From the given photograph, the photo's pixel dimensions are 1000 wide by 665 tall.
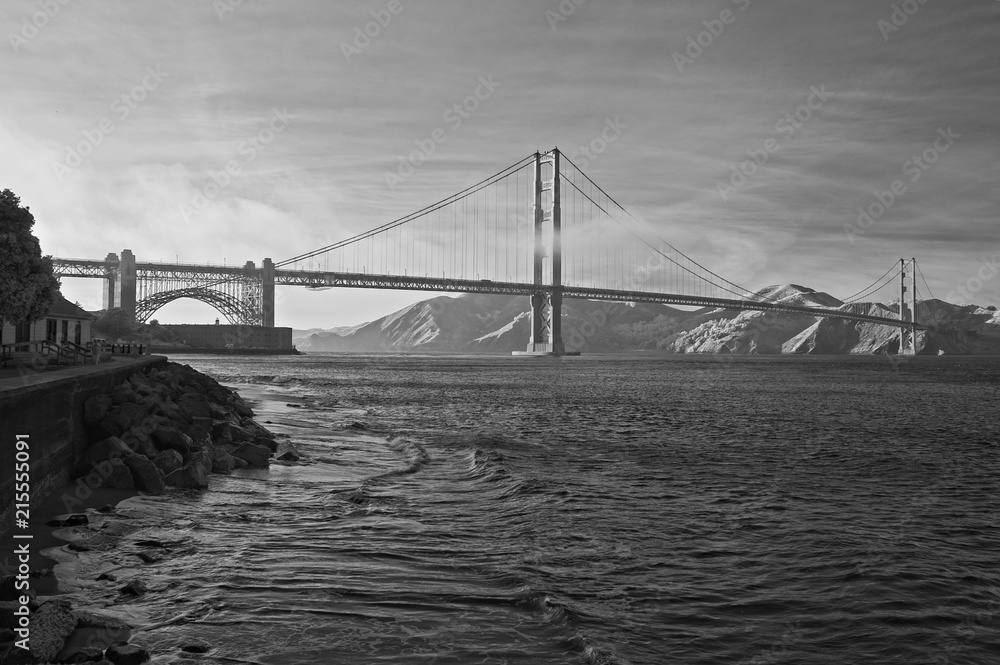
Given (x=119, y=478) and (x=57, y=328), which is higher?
(x=57, y=328)

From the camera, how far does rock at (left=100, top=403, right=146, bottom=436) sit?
14711 millimetres

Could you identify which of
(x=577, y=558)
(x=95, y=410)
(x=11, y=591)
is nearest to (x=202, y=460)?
(x=95, y=410)

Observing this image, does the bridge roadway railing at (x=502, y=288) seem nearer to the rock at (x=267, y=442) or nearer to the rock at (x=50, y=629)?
the rock at (x=267, y=442)

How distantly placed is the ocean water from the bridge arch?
119819 millimetres

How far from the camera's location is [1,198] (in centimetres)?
2172

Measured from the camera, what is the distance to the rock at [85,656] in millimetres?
5742

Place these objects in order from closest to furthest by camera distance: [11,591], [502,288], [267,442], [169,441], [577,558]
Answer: [11,591], [577,558], [169,441], [267,442], [502,288]

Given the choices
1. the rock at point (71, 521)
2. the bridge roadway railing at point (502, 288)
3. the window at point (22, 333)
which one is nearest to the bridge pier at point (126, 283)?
the bridge roadway railing at point (502, 288)

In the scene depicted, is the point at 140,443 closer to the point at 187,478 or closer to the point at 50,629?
the point at 187,478

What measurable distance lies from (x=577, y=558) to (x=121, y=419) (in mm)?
10112

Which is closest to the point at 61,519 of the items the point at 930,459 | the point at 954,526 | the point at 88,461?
the point at 88,461

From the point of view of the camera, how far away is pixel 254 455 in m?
16.0

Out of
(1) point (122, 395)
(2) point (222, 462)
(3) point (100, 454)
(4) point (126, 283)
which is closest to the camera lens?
(3) point (100, 454)

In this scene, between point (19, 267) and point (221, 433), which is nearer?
point (221, 433)
